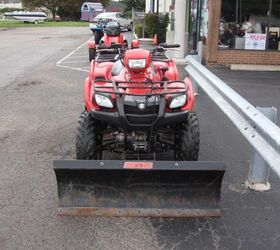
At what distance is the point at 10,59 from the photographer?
1703 centimetres

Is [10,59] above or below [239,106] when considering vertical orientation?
below

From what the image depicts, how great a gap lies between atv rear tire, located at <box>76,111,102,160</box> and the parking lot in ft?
1.61

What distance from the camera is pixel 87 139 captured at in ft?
16.1

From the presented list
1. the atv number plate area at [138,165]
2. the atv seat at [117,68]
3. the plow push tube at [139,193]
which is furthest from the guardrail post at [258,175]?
the atv seat at [117,68]

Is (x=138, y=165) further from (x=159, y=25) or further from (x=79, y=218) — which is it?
(x=159, y=25)

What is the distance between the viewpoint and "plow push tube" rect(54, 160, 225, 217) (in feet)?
14.0

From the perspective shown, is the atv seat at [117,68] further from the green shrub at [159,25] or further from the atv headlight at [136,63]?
the green shrub at [159,25]

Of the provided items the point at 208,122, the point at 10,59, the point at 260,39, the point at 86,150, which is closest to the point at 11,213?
the point at 86,150

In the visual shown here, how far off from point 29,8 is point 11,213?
7736 cm

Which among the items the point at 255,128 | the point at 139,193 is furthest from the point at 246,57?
the point at 139,193

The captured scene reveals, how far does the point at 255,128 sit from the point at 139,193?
4.09 ft

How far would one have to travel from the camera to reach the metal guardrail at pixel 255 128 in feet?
12.4

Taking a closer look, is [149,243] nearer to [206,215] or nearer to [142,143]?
[206,215]

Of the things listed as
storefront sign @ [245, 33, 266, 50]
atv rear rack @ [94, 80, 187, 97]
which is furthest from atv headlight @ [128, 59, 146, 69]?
storefront sign @ [245, 33, 266, 50]
